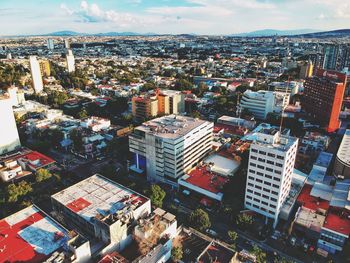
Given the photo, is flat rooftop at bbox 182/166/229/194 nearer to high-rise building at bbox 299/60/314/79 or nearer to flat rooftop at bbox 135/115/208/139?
flat rooftop at bbox 135/115/208/139

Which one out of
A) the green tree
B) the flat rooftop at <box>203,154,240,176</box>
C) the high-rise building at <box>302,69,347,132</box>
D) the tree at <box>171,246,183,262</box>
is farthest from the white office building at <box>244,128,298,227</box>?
the high-rise building at <box>302,69,347,132</box>

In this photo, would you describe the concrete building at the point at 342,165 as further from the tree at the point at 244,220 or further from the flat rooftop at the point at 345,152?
the tree at the point at 244,220

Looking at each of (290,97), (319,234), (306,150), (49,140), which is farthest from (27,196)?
(290,97)

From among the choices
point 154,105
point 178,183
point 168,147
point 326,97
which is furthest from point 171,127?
point 326,97

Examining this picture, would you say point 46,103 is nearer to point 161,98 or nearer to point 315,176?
point 161,98

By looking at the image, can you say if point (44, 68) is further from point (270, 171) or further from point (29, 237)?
point (270, 171)
